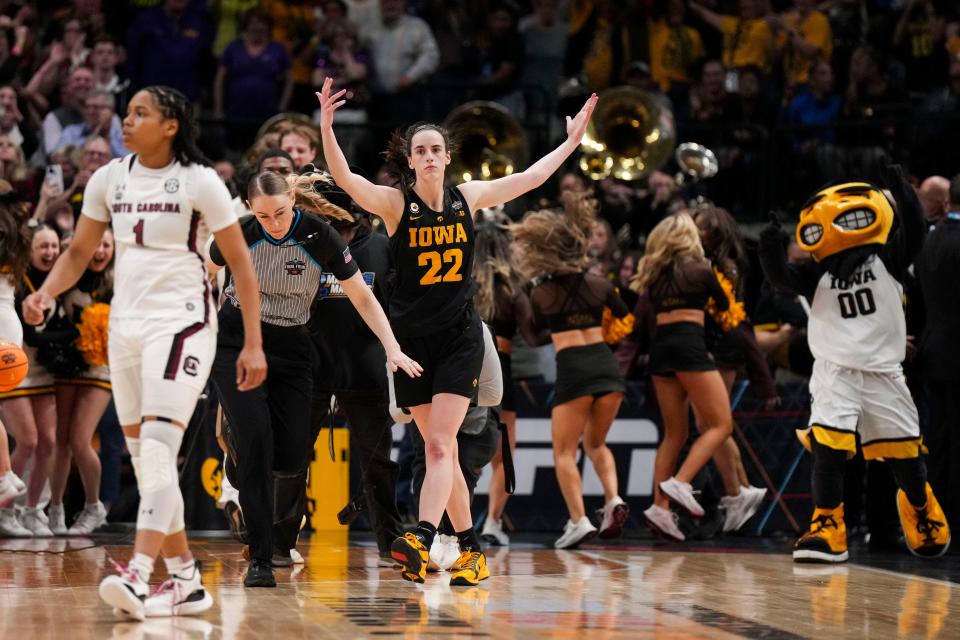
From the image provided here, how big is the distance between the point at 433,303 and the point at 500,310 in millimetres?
3021

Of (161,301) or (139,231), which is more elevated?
(139,231)

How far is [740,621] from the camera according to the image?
6012 millimetres

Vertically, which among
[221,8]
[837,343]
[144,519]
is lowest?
[144,519]

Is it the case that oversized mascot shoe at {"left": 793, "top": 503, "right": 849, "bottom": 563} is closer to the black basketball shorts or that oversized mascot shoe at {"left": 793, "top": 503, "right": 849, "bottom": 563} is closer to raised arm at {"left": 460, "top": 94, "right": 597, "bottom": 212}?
the black basketball shorts

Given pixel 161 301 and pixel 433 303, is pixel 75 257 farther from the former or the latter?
pixel 433 303

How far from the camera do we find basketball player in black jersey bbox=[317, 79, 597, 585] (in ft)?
22.7

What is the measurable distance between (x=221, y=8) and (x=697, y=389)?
292 inches

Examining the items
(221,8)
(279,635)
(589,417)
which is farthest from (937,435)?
(221,8)

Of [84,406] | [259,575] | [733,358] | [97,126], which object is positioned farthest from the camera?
[97,126]

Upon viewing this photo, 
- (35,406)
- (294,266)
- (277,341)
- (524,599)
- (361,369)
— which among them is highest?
(294,266)

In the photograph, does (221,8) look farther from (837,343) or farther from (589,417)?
(837,343)

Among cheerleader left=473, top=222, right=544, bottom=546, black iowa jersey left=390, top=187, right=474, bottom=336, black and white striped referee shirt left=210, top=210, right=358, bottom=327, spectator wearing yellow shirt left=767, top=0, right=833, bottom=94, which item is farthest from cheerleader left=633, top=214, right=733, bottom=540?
spectator wearing yellow shirt left=767, top=0, right=833, bottom=94

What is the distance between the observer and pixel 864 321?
8.86 metres

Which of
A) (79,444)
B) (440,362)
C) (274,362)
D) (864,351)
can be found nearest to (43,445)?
(79,444)
